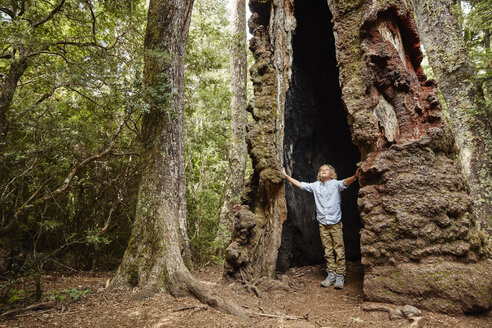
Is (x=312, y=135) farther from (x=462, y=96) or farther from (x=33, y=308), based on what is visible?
(x=33, y=308)

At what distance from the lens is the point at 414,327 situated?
2.61 metres

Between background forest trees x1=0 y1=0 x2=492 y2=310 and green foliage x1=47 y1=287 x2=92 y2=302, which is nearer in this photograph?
green foliage x1=47 y1=287 x2=92 y2=302

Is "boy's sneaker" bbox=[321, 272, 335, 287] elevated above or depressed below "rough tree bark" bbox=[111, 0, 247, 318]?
below

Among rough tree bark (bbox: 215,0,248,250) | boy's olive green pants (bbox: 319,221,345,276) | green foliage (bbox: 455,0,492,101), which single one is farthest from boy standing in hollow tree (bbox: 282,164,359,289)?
green foliage (bbox: 455,0,492,101)

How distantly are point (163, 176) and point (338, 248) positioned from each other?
3.08m

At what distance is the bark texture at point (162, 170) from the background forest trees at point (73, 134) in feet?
1.16

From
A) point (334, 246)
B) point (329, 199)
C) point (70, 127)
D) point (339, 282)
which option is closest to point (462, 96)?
point (329, 199)

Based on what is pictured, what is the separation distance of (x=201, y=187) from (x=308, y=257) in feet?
14.6

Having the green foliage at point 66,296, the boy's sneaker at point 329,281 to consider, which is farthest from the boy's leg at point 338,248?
the green foliage at point 66,296

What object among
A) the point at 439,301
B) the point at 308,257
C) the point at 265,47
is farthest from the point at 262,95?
the point at 439,301

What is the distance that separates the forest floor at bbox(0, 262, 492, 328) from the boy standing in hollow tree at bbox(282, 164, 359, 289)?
309 mm

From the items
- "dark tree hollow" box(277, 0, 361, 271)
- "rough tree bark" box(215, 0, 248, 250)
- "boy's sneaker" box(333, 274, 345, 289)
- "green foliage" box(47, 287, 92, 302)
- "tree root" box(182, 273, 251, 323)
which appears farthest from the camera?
"rough tree bark" box(215, 0, 248, 250)

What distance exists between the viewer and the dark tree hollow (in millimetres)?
5387

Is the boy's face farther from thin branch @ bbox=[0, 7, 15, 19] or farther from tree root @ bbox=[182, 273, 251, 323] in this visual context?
thin branch @ bbox=[0, 7, 15, 19]
